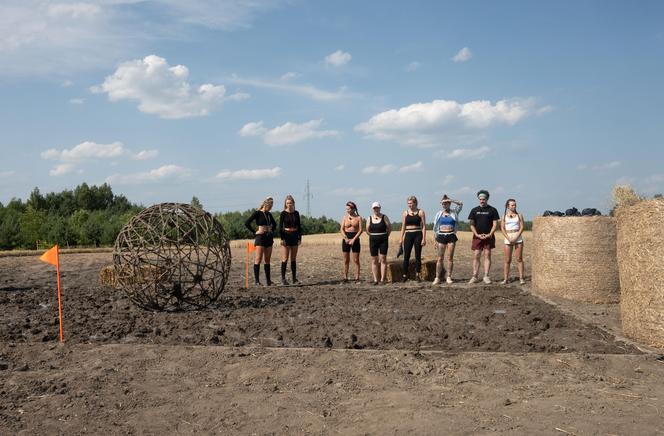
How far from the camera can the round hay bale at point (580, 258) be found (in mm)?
10914

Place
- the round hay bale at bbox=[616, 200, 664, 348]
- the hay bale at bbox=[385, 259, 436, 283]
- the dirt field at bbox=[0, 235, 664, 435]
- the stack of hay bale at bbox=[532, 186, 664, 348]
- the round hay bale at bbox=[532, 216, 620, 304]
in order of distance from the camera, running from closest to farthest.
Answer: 1. the dirt field at bbox=[0, 235, 664, 435]
2. the round hay bale at bbox=[616, 200, 664, 348]
3. the stack of hay bale at bbox=[532, 186, 664, 348]
4. the round hay bale at bbox=[532, 216, 620, 304]
5. the hay bale at bbox=[385, 259, 436, 283]

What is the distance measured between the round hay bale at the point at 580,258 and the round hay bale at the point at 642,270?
9.93 feet

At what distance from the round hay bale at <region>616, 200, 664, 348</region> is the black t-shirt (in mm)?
5177

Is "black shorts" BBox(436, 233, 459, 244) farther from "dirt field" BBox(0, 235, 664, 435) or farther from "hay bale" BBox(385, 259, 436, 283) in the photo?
"dirt field" BBox(0, 235, 664, 435)

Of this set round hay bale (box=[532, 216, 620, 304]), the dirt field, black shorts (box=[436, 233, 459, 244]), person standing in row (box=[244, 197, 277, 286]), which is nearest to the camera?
the dirt field

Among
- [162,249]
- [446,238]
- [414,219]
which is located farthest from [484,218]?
[162,249]

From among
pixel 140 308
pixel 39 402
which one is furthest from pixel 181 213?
pixel 39 402

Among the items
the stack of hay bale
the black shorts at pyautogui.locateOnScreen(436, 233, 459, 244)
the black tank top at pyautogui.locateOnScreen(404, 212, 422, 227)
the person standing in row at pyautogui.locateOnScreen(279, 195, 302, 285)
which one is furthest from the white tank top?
the person standing in row at pyautogui.locateOnScreen(279, 195, 302, 285)

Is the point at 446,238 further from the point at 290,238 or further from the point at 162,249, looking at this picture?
the point at 162,249

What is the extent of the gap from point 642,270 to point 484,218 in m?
5.72

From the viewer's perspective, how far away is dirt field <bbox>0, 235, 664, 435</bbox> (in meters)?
4.96

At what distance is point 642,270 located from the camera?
7.57 meters

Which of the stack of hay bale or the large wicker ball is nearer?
the stack of hay bale

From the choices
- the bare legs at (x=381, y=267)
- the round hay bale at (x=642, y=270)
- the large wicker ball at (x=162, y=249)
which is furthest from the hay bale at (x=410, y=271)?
the round hay bale at (x=642, y=270)
